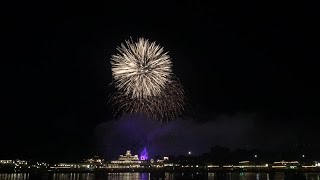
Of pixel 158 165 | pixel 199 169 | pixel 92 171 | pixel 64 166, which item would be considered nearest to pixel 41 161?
pixel 64 166

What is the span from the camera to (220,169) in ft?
631

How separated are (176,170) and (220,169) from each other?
19754mm

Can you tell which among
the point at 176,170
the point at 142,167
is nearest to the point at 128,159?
the point at 142,167

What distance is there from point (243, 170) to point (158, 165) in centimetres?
3421

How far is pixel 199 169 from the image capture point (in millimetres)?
191375

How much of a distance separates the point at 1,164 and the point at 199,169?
76410 millimetres

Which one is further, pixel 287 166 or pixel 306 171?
pixel 287 166

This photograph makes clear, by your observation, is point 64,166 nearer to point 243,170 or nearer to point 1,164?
point 1,164

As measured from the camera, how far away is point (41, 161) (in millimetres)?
194750

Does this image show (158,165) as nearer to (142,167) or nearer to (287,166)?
(142,167)

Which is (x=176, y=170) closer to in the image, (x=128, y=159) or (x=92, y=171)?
(x=128, y=159)

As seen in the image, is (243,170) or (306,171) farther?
(243,170)

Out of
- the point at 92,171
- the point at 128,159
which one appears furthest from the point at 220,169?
the point at 92,171

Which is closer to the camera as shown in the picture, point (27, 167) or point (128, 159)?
point (27, 167)
